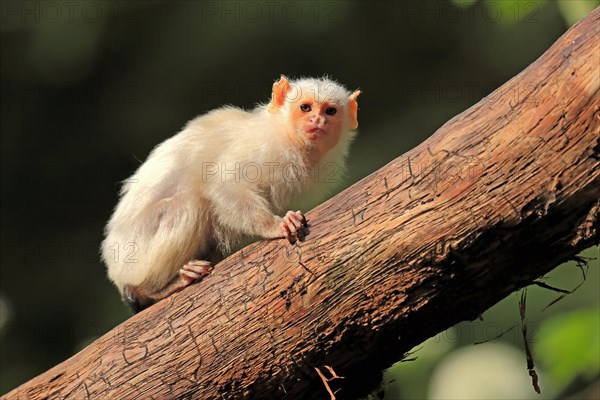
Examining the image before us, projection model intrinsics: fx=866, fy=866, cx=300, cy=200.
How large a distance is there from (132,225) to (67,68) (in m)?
5.33

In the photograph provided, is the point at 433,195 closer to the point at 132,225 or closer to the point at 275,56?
the point at 132,225

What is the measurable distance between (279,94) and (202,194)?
39.4 inches

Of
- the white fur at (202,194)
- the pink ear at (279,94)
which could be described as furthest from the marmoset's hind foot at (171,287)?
the pink ear at (279,94)

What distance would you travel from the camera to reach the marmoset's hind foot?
489 centimetres

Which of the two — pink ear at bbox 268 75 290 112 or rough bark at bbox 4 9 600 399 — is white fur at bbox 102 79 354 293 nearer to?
pink ear at bbox 268 75 290 112

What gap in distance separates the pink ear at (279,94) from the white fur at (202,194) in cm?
7

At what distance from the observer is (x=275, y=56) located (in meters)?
10.5

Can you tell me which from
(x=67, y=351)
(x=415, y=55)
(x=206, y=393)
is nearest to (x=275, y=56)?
(x=415, y=55)

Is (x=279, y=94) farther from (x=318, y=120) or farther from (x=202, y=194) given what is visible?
(x=202, y=194)

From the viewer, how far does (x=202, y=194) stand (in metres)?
5.45

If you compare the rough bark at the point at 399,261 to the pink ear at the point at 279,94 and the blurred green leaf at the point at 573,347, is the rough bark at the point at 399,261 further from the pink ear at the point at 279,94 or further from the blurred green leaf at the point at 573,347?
the pink ear at the point at 279,94

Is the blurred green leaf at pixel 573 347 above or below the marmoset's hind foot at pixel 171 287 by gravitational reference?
below

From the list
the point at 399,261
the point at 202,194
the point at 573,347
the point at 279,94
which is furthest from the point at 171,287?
the point at 573,347

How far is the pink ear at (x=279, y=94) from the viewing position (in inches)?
233
